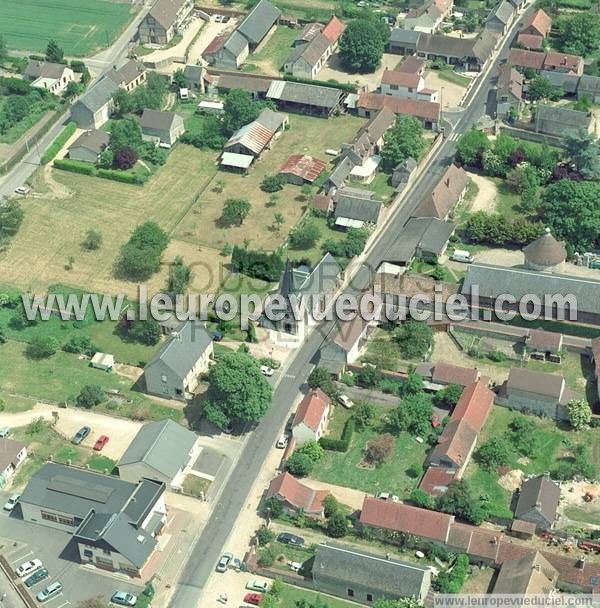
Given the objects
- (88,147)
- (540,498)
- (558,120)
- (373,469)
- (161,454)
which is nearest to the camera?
(540,498)

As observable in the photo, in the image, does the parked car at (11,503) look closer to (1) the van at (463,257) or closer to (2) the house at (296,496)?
(2) the house at (296,496)

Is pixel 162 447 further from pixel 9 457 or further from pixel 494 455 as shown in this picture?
pixel 494 455

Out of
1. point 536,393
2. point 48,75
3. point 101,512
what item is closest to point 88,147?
point 48,75

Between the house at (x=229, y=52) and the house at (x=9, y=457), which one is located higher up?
the house at (x=229, y=52)

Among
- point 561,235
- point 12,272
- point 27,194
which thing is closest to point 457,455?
point 561,235

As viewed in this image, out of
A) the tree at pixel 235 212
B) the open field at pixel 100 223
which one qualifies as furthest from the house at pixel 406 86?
the tree at pixel 235 212

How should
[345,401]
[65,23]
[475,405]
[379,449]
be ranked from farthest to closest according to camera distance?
[65,23] < [345,401] < [475,405] < [379,449]
